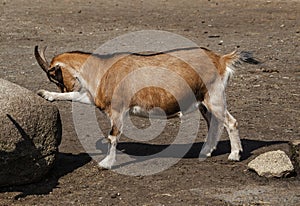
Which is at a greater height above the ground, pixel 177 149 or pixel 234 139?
pixel 234 139

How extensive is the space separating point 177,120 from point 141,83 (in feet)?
7.86

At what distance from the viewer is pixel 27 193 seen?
816 cm

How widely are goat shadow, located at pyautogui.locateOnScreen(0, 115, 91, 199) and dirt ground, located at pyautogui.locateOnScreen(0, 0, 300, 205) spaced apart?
0.01 meters

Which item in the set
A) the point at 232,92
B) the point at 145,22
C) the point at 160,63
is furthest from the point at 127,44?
the point at 160,63

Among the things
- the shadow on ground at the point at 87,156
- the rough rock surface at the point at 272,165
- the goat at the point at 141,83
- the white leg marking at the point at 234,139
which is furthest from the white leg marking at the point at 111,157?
the rough rock surface at the point at 272,165

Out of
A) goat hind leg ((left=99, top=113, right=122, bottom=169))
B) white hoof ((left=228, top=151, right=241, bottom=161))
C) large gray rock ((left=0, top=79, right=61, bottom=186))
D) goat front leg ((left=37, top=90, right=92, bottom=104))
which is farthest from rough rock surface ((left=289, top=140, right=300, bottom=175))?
large gray rock ((left=0, top=79, right=61, bottom=186))

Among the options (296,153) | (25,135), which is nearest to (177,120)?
(296,153)

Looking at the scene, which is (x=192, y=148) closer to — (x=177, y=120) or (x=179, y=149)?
(x=179, y=149)

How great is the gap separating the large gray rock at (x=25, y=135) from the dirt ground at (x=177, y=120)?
21cm

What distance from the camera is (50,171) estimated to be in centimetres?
874

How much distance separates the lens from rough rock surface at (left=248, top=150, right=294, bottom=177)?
8359 mm

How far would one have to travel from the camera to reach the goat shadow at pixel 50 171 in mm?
8117

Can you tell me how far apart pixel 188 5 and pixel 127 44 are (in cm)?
708

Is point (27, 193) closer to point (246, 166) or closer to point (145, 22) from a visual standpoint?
point (246, 166)
